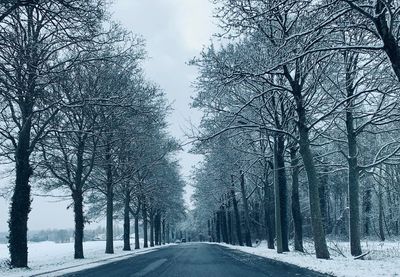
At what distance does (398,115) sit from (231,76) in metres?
7.46

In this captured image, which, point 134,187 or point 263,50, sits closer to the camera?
point 263,50

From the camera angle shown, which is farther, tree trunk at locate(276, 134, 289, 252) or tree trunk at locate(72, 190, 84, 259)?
tree trunk at locate(72, 190, 84, 259)

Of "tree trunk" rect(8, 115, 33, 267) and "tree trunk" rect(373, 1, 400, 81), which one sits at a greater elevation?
"tree trunk" rect(373, 1, 400, 81)

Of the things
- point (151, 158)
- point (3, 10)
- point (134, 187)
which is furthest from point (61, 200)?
point (3, 10)

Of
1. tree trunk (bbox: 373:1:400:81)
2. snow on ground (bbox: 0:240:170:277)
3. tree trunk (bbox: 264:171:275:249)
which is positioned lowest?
snow on ground (bbox: 0:240:170:277)

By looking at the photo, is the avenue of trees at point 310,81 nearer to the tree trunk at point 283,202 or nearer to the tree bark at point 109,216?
the tree trunk at point 283,202

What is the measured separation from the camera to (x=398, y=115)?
19.0 meters

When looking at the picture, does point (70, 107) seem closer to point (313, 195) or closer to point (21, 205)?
point (21, 205)

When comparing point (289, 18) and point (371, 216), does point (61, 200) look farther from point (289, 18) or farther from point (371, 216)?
point (371, 216)

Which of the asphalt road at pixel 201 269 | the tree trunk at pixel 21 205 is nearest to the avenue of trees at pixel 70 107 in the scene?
the tree trunk at pixel 21 205

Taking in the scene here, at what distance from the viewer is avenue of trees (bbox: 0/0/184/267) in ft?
42.2

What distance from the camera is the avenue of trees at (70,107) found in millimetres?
12852

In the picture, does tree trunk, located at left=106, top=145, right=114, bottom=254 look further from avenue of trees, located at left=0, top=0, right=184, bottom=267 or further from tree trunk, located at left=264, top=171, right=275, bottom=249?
tree trunk, located at left=264, top=171, right=275, bottom=249

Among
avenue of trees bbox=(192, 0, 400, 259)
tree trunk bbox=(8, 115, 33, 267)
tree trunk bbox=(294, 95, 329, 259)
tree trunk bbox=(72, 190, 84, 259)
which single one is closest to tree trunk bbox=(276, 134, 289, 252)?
avenue of trees bbox=(192, 0, 400, 259)
